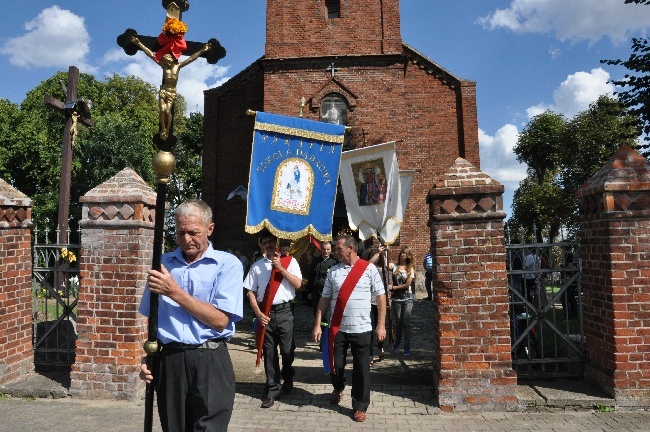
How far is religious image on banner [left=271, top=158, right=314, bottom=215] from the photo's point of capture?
5875mm

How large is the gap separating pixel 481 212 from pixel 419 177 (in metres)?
11.7

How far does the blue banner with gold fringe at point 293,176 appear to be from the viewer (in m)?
5.86

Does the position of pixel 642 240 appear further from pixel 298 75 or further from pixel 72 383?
pixel 298 75

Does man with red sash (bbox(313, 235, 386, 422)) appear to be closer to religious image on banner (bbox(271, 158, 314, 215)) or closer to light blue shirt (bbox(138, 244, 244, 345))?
religious image on banner (bbox(271, 158, 314, 215))

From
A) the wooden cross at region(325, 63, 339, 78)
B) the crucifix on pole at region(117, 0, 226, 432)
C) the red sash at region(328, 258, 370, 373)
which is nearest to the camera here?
the crucifix on pole at region(117, 0, 226, 432)

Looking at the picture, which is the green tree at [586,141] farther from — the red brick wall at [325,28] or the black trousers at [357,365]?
the black trousers at [357,365]

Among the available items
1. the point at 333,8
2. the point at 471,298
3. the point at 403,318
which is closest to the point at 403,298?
the point at 403,318

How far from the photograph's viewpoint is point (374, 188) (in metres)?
8.38

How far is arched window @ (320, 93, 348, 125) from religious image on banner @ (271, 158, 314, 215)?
33.9 feet

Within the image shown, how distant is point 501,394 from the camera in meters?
4.73

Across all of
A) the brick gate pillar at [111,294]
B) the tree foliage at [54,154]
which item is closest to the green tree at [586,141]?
the tree foliage at [54,154]

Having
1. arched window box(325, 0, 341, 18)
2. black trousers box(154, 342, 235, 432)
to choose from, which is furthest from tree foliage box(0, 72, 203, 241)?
black trousers box(154, 342, 235, 432)

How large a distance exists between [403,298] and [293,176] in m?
2.72

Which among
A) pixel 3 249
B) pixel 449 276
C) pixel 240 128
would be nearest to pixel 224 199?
pixel 240 128
